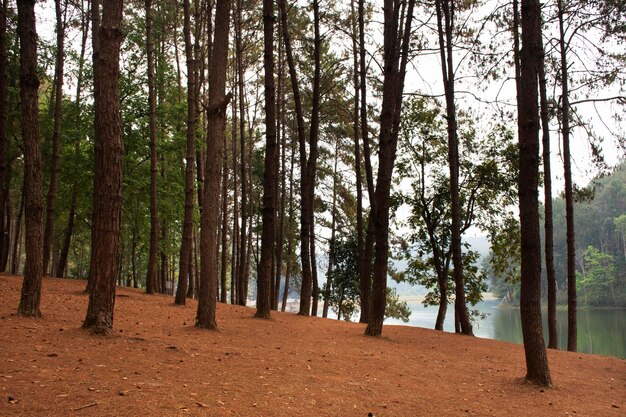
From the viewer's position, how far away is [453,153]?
512 inches

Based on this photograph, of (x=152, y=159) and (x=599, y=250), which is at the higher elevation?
(x=599, y=250)

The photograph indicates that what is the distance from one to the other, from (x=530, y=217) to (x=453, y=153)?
6.64 m

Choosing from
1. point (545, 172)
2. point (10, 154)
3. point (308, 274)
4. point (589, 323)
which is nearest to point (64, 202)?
point (10, 154)

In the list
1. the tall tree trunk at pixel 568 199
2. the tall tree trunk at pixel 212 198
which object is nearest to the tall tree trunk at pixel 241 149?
the tall tree trunk at pixel 212 198

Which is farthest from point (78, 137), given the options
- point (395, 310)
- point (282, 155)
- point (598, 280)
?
point (598, 280)

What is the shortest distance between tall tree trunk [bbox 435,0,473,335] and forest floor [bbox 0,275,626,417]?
3.62 metres

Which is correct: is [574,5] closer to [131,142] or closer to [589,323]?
[131,142]

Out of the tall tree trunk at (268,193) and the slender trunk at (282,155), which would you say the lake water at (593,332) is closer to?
the slender trunk at (282,155)

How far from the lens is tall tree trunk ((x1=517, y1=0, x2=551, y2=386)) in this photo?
6473mm

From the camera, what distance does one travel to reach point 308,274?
544 inches

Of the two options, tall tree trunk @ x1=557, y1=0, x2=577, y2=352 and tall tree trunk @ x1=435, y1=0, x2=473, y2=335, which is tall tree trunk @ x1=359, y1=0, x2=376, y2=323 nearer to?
tall tree trunk @ x1=435, y1=0, x2=473, y2=335

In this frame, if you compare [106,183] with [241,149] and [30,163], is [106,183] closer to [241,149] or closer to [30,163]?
[30,163]

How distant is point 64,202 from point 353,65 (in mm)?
11266

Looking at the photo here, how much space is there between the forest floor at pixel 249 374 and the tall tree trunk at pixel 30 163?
0.43m
